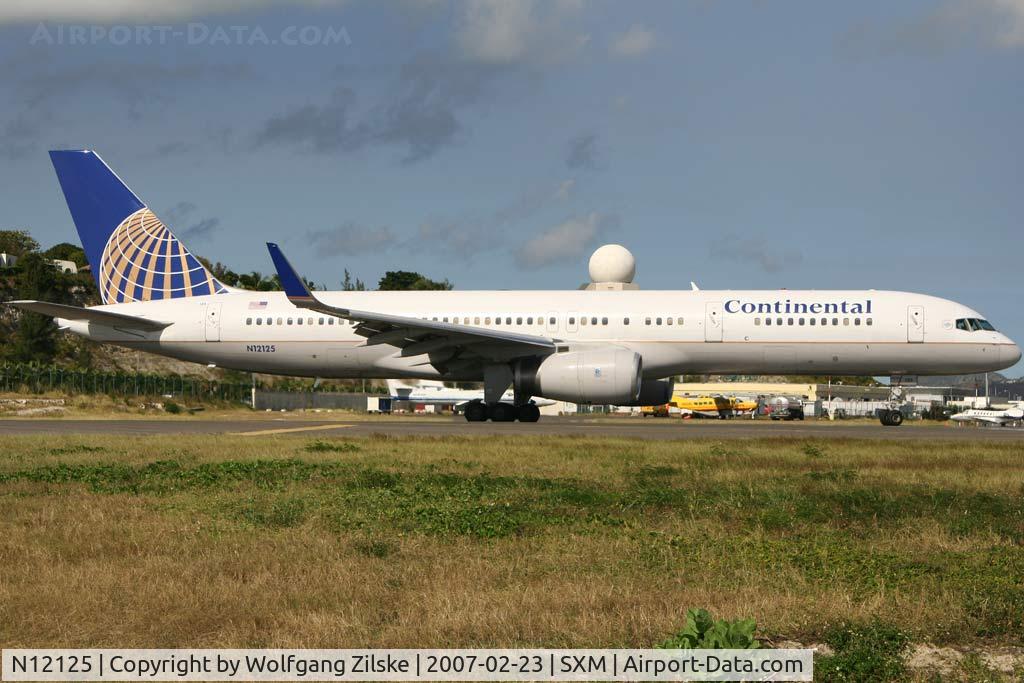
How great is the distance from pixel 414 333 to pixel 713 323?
8853mm

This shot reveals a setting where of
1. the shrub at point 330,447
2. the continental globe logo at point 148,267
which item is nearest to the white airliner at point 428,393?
the continental globe logo at point 148,267

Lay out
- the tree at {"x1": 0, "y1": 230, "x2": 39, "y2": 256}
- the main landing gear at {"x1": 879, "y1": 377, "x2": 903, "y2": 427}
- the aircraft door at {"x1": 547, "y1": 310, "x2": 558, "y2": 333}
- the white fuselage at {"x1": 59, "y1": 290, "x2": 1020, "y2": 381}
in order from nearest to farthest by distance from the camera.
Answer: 1. the white fuselage at {"x1": 59, "y1": 290, "x2": 1020, "y2": 381}
2. the aircraft door at {"x1": 547, "y1": 310, "x2": 558, "y2": 333}
3. the main landing gear at {"x1": 879, "y1": 377, "x2": 903, "y2": 427}
4. the tree at {"x1": 0, "y1": 230, "x2": 39, "y2": 256}

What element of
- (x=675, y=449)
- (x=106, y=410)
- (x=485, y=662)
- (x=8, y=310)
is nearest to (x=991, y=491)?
(x=675, y=449)

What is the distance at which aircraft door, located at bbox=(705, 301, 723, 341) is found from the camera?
98.0ft

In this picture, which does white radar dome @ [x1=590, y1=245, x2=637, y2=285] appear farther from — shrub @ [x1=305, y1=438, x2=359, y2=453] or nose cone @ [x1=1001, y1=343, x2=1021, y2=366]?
shrub @ [x1=305, y1=438, x2=359, y2=453]

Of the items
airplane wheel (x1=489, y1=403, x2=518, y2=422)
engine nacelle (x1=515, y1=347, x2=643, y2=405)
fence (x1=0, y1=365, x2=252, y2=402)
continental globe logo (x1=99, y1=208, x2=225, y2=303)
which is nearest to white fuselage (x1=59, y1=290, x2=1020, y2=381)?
airplane wheel (x1=489, y1=403, x2=518, y2=422)

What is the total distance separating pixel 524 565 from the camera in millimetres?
7766

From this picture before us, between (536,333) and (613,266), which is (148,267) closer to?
(536,333)

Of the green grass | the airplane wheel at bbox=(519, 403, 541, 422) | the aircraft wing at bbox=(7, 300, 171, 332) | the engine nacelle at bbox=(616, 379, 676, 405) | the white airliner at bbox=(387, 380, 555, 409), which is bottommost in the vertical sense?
the green grass

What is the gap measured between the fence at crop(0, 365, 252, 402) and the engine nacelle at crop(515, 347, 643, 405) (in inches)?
1103

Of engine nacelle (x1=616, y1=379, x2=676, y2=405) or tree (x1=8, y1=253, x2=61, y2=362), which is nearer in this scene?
engine nacelle (x1=616, y1=379, x2=676, y2=405)

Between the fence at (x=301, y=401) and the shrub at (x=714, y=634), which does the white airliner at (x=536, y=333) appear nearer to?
the shrub at (x=714, y=634)

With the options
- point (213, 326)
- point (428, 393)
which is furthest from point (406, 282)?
point (213, 326)

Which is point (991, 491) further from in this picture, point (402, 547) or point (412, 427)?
point (412, 427)
